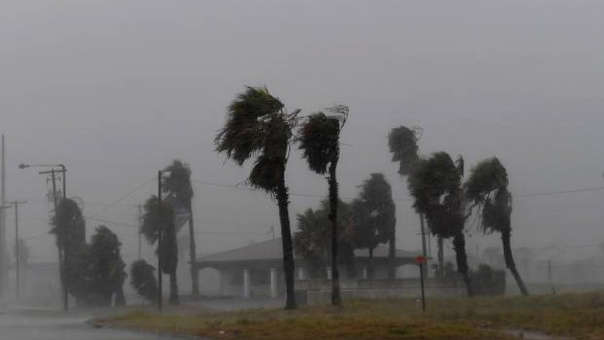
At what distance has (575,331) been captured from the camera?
24.4 m

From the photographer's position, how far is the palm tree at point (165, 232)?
6725 centimetres

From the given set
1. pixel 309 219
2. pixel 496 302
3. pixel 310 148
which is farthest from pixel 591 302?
pixel 309 219

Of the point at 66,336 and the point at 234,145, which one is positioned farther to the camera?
the point at 234,145

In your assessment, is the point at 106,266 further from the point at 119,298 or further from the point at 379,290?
the point at 379,290

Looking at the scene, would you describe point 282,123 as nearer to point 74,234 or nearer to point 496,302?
point 496,302

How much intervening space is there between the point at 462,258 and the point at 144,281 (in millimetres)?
31244

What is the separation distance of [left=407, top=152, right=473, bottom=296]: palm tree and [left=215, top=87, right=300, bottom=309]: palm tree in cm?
1456

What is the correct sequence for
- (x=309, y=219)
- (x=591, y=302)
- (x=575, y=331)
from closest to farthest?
(x=575, y=331) → (x=591, y=302) → (x=309, y=219)

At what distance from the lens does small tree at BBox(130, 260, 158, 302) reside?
235ft

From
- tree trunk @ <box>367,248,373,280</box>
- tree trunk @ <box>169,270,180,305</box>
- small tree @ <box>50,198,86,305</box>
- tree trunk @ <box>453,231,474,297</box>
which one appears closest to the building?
tree trunk @ <box>367,248,373,280</box>

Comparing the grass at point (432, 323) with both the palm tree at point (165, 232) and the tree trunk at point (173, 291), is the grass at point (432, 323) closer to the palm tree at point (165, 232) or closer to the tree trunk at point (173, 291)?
the tree trunk at point (173, 291)

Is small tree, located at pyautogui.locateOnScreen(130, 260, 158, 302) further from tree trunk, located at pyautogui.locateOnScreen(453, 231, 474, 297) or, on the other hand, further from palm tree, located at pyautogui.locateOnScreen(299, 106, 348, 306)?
palm tree, located at pyautogui.locateOnScreen(299, 106, 348, 306)

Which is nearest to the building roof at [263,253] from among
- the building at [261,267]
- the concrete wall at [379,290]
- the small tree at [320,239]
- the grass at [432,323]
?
the building at [261,267]

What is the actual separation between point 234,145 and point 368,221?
29.8 m
